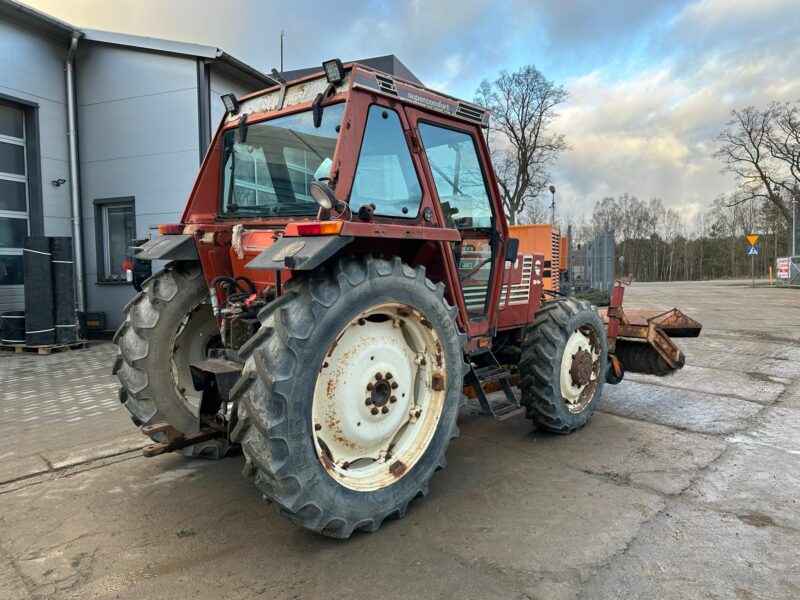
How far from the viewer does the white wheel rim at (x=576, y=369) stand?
4.61m

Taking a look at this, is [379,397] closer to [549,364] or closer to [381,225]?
[381,225]

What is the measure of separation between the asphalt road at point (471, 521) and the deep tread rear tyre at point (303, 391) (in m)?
0.27

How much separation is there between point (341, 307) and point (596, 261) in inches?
735

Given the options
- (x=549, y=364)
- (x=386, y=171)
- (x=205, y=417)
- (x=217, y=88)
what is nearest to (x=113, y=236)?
(x=217, y=88)

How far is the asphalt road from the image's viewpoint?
2602 millimetres

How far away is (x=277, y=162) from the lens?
12.2 feet

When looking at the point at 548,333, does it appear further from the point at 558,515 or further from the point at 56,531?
the point at 56,531

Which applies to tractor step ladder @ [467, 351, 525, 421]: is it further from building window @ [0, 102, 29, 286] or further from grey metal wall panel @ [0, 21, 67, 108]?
grey metal wall panel @ [0, 21, 67, 108]

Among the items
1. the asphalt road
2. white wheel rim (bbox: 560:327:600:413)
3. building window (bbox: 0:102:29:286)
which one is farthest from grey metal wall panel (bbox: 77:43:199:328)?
white wheel rim (bbox: 560:327:600:413)

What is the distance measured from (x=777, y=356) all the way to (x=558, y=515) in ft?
24.1

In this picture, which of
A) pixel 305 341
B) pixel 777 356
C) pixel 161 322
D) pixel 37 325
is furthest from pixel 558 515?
pixel 37 325

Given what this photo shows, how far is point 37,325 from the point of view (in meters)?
9.58

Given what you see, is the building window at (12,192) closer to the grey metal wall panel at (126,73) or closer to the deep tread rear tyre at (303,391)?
the grey metal wall panel at (126,73)

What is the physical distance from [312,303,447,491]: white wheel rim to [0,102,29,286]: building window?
10.5 metres
